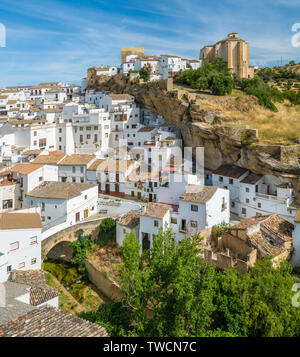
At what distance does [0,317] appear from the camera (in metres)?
7.71

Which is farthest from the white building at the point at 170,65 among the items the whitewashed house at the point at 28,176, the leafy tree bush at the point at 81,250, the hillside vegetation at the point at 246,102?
the leafy tree bush at the point at 81,250

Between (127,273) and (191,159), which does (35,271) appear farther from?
(191,159)

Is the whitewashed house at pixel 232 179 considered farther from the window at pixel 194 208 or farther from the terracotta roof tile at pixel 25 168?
the terracotta roof tile at pixel 25 168

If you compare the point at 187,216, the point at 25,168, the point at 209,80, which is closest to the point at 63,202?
the point at 25,168

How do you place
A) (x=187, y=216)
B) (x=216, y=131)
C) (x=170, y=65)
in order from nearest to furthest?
1. (x=187, y=216)
2. (x=216, y=131)
3. (x=170, y=65)

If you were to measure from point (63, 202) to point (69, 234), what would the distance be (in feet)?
Answer: 7.10

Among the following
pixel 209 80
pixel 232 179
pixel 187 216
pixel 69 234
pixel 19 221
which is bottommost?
pixel 69 234

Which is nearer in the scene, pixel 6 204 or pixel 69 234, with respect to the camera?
pixel 69 234

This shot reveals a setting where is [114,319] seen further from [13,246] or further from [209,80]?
[209,80]

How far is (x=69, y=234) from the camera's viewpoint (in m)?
17.9

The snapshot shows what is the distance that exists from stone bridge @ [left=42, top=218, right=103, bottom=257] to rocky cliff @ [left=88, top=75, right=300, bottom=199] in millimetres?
10162

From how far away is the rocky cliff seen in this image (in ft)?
58.7

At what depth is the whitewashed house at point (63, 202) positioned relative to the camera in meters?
18.9
